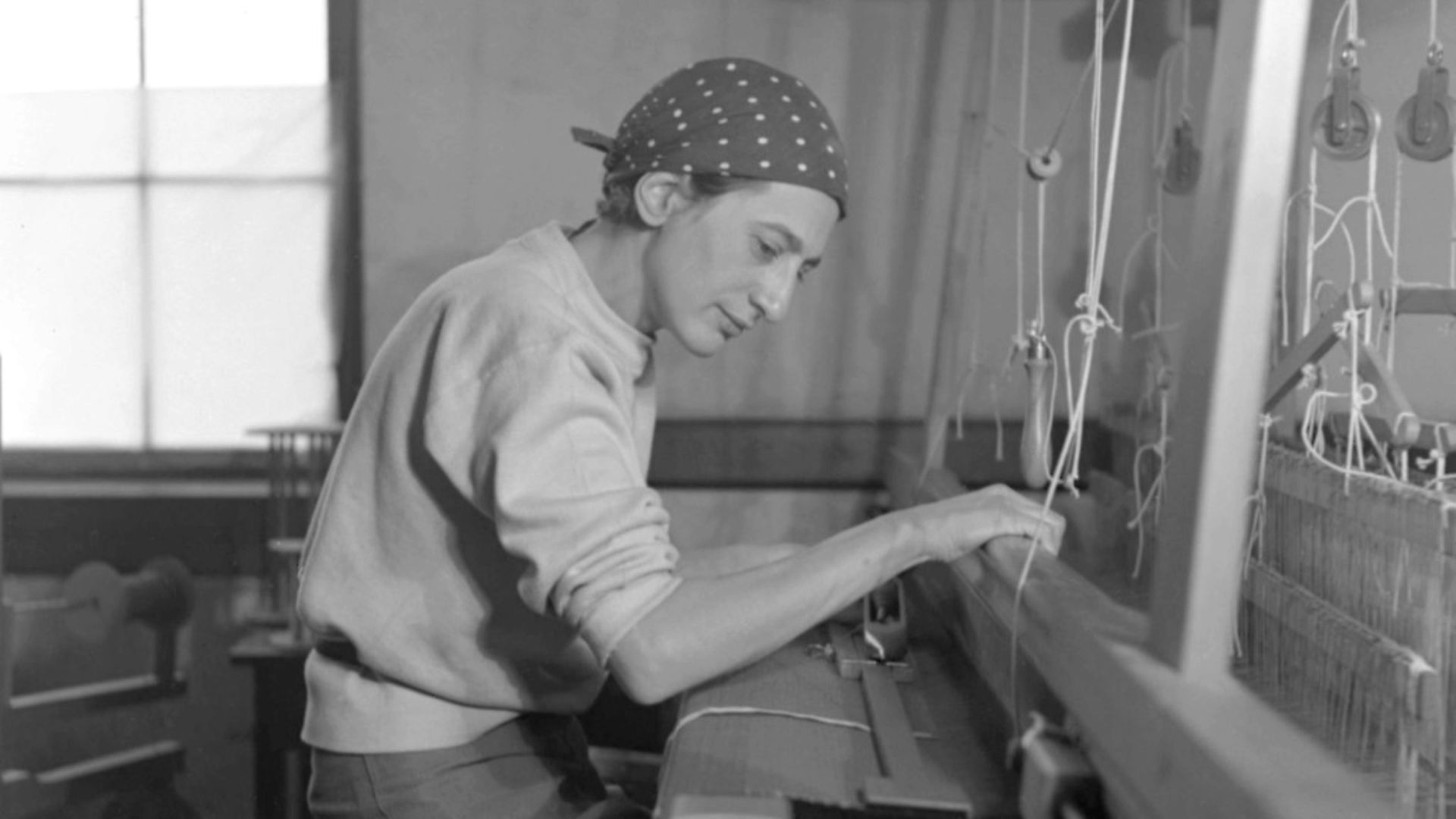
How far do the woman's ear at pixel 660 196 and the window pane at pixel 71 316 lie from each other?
181 cm

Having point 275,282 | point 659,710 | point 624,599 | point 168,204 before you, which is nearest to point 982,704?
point 624,599

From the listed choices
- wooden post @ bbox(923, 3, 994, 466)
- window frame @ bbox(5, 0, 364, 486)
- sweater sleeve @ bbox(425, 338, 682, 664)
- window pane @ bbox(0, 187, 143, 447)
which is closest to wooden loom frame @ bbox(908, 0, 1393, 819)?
sweater sleeve @ bbox(425, 338, 682, 664)

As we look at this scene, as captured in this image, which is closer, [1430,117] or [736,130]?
[736,130]

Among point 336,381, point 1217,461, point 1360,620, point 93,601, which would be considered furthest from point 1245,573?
point 93,601

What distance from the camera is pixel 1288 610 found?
1279 millimetres

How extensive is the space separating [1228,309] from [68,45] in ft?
8.55

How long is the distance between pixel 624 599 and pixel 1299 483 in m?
0.64

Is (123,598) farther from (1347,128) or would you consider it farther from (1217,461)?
(1217,461)

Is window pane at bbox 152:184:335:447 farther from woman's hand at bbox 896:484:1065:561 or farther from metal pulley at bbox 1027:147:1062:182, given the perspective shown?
woman's hand at bbox 896:484:1065:561

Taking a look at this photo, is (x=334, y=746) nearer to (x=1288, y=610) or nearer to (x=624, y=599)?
(x=624, y=599)

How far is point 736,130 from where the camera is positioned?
4.09 feet

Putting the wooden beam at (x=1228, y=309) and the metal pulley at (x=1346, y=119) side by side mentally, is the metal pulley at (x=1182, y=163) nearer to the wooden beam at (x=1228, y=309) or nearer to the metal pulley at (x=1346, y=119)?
the metal pulley at (x=1346, y=119)

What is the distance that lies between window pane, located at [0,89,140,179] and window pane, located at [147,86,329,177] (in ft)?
0.18

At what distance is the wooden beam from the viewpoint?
29.0 inches
